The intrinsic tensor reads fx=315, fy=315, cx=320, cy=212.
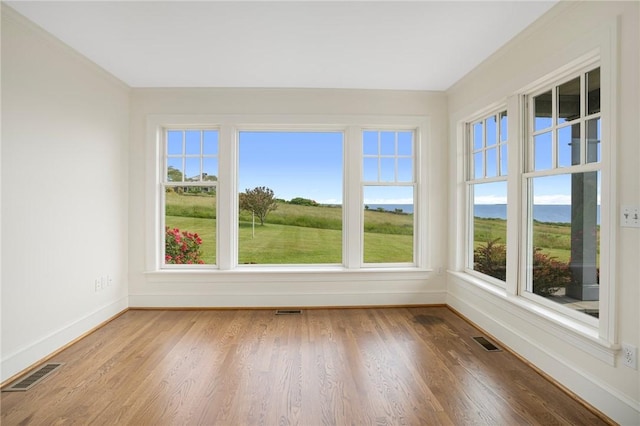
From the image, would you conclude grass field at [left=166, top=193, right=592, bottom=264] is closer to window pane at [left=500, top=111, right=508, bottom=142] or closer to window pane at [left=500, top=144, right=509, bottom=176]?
window pane at [left=500, top=144, right=509, bottom=176]

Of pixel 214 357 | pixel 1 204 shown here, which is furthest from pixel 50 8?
pixel 214 357

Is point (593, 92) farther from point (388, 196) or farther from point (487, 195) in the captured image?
point (388, 196)

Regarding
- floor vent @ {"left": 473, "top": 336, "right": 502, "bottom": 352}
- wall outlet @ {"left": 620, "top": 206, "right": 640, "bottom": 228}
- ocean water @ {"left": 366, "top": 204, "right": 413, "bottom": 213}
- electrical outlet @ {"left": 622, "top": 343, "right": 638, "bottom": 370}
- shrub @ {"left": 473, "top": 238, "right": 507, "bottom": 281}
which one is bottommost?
floor vent @ {"left": 473, "top": 336, "right": 502, "bottom": 352}

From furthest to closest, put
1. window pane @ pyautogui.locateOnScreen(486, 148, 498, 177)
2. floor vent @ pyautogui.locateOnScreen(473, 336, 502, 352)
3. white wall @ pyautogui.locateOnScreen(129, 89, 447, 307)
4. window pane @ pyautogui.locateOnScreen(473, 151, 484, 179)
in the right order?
1. white wall @ pyautogui.locateOnScreen(129, 89, 447, 307)
2. window pane @ pyautogui.locateOnScreen(473, 151, 484, 179)
3. window pane @ pyautogui.locateOnScreen(486, 148, 498, 177)
4. floor vent @ pyautogui.locateOnScreen(473, 336, 502, 352)

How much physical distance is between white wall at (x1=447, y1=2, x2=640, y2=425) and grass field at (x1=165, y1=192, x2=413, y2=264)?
1.27m

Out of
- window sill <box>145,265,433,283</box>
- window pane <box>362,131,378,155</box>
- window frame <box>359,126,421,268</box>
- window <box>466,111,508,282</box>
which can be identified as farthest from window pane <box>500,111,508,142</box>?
window sill <box>145,265,433,283</box>

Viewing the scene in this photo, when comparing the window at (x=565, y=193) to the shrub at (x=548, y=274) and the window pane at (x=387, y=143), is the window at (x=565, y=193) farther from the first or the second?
the window pane at (x=387, y=143)

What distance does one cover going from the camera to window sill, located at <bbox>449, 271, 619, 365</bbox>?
199 cm

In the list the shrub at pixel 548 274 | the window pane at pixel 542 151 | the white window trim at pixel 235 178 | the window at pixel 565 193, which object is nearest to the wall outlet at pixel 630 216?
the window at pixel 565 193

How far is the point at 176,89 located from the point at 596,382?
4.80 metres

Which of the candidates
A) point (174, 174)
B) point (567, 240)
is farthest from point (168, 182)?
point (567, 240)

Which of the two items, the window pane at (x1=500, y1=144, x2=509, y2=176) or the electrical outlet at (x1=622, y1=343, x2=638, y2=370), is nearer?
the electrical outlet at (x1=622, y1=343, x2=638, y2=370)

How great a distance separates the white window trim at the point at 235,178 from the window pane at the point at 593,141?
1.95 meters

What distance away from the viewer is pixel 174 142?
4.09m
